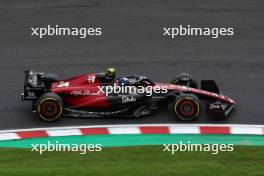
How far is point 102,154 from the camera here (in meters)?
13.0

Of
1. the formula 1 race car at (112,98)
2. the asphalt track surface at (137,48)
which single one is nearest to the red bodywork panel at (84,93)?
the formula 1 race car at (112,98)

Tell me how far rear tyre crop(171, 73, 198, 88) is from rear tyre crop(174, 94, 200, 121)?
1.04 metres

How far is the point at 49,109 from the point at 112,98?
4.51ft

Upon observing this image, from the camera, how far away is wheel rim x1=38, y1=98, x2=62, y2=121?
15.1 m

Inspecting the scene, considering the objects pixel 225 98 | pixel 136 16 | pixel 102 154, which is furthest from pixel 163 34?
pixel 102 154

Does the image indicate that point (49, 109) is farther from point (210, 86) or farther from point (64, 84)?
point (210, 86)

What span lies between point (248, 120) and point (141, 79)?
2517 millimetres

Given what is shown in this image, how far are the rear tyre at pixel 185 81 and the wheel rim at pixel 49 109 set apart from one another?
290cm

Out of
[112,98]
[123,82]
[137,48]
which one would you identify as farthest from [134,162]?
[137,48]

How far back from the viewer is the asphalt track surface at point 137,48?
53.9 feet

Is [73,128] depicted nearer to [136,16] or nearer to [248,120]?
[248,120]

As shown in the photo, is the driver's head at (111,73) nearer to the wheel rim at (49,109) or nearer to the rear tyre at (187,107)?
the wheel rim at (49,109)

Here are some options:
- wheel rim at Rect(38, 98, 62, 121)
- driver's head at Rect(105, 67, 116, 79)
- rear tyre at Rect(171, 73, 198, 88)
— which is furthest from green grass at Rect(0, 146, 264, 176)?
rear tyre at Rect(171, 73, 198, 88)

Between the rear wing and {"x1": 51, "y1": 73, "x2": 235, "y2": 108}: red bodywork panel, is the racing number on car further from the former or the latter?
the rear wing
